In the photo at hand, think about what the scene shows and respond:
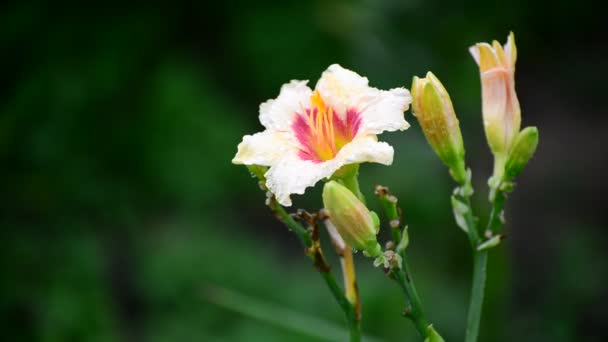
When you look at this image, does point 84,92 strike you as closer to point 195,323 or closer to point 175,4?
point 175,4

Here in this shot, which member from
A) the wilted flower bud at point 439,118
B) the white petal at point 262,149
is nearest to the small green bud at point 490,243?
the wilted flower bud at point 439,118

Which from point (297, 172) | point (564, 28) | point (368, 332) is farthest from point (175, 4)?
point (564, 28)

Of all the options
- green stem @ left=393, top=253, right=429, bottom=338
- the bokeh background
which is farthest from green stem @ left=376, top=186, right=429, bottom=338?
the bokeh background

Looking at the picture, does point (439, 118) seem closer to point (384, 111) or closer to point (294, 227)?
point (384, 111)

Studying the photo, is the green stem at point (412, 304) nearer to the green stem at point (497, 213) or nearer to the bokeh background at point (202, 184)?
the green stem at point (497, 213)

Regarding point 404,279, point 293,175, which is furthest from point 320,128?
point 404,279

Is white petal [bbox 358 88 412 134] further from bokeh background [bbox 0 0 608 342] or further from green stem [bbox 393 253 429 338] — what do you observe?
bokeh background [bbox 0 0 608 342]
